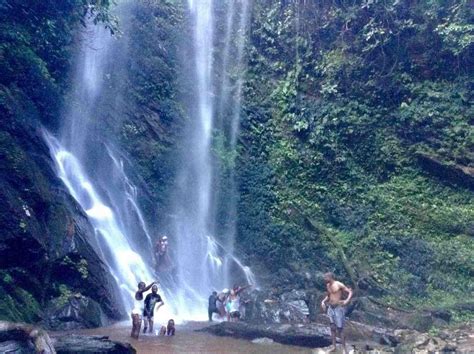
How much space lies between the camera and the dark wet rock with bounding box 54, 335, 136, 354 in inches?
264

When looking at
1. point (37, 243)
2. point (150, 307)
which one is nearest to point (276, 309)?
point (150, 307)

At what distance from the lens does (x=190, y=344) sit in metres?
8.76

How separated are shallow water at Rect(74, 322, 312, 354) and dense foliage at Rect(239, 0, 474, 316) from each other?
20.8 feet

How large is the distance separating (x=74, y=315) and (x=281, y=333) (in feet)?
13.1

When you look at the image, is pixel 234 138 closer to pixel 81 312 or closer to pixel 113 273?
pixel 113 273

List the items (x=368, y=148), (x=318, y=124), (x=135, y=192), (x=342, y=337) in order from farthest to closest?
(x=318, y=124) < (x=368, y=148) < (x=135, y=192) < (x=342, y=337)

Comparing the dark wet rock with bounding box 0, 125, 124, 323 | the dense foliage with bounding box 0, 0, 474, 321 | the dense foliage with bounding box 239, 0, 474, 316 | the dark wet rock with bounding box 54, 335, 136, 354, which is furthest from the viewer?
the dense foliage with bounding box 239, 0, 474, 316

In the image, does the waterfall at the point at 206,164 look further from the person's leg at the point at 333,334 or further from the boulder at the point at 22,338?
the boulder at the point at 22,338

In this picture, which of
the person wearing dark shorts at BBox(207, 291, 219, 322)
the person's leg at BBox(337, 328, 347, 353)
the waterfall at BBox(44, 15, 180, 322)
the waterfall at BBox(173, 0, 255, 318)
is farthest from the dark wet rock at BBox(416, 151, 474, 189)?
the person's leg at BBox(337, 328, 347, 353)

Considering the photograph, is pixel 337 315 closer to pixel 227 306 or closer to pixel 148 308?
pixel 148 308

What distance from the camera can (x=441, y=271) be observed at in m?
15.3

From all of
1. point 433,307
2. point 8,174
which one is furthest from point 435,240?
point 8,174

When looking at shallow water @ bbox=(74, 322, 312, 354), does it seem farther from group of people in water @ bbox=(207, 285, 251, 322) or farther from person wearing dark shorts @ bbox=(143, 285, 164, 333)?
group of people in water @ bbox=(207, 285, 251, 322)

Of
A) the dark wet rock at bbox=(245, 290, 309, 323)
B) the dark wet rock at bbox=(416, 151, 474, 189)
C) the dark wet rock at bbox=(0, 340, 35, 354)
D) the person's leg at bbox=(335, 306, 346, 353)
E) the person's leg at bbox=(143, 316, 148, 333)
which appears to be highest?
the dark wet rock at bbox=(416, 151, 474, 189)
